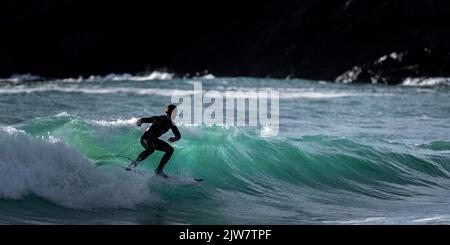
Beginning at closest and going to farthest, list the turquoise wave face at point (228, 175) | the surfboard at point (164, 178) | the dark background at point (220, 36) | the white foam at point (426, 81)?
the turquoise wave face at point (228, 175) → the surfboard at point (164, 178) → the white foam at point (426, 81) → the dark background at point (220, 36)

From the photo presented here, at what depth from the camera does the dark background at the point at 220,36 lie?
65.9 metres

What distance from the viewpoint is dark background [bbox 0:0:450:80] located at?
65.9 metres

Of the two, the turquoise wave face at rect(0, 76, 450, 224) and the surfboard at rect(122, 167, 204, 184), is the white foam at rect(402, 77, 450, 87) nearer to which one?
the turquoise wave face at rect(0, 76, 450, 224)

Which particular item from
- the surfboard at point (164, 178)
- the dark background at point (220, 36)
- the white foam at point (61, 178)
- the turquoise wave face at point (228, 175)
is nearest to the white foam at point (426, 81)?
the dark background at point (220, 36)

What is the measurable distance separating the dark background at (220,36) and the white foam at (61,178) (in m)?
49.9

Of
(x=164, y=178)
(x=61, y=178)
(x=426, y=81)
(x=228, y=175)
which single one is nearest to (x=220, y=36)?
(x=426, y=81)

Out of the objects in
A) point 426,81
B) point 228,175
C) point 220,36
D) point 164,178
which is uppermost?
point 220,36

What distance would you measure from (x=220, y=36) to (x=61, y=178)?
65050 millimetres

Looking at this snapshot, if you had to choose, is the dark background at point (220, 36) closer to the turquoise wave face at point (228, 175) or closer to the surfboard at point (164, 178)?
the turquoise wave face at point (228, 175)

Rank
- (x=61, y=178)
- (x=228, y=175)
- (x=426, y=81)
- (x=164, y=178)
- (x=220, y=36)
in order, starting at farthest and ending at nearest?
1. (x=220, y=36)
2. (x=426, y=81)
3. (x=228, y=175)
4. (x=164, y=178)
5. (x=61, y=178)

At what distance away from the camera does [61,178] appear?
13.2 m

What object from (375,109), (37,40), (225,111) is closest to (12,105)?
(225,111)

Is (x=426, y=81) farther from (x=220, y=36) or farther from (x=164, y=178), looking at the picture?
(x=164, y=178)

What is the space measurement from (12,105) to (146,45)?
50.8 metres
